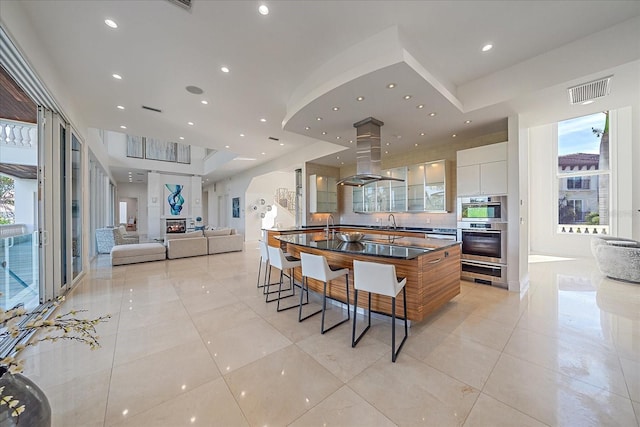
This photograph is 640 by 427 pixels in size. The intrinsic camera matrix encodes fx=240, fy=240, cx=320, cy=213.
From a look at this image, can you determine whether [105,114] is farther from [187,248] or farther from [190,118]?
[187,248]

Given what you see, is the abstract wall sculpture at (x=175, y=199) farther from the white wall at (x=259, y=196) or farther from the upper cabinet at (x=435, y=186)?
the upper cabinet at (x=435, y=186)

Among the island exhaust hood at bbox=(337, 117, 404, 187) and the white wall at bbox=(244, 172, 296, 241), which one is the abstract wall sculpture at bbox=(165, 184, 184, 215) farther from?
the island exhaust hood at bbox=(337, 117, 404, 187)

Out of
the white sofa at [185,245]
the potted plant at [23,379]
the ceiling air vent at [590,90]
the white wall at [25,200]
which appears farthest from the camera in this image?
the white sofa at [185,245]

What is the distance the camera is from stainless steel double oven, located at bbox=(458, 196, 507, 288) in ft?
13.6

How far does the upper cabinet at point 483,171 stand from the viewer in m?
4.14

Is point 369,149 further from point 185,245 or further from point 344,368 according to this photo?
point 185,245

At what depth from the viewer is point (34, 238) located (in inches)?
128

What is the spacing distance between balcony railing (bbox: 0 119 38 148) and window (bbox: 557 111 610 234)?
11752 millimetres

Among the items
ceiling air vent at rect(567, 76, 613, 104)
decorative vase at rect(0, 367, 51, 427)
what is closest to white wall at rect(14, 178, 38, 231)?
decorative vase at rect(0, 367, 51, 427)

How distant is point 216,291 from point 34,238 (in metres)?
2.47

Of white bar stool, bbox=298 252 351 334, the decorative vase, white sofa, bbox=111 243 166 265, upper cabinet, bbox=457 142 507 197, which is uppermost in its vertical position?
upper cabinet, bbox=457 142 507 197

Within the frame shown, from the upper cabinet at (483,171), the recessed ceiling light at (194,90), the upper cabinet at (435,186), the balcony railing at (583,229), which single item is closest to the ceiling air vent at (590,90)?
the upper cabinet at (483,171)

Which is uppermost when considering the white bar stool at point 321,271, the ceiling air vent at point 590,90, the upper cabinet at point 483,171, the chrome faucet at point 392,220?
the ceiling air vent at point 590,90

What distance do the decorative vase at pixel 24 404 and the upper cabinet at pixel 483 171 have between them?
549 centimetres
